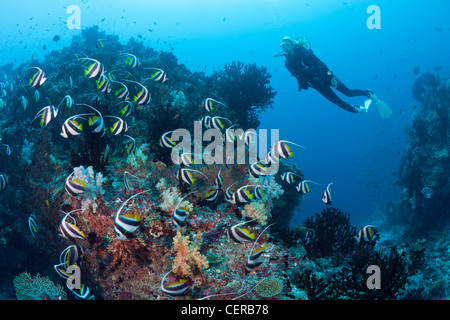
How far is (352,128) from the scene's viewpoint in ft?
331

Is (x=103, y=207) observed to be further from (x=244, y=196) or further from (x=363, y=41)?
(x=363, y=41)

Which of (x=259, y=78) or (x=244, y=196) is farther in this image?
(x=259, y=78)

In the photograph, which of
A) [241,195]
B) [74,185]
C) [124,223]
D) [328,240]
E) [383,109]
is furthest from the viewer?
[383,109]

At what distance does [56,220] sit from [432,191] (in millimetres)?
14712

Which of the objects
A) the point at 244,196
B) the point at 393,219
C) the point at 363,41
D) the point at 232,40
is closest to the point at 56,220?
the point at 244,196

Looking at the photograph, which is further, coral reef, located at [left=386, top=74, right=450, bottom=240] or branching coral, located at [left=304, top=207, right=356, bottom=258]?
coral reef, located at [left=386, top=74, right=450, bottom=240]

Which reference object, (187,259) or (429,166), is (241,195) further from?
(429,166)

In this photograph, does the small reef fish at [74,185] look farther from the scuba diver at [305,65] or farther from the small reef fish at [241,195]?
the scuba diver at [305,65]

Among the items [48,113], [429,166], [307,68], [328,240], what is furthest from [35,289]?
[429,166]

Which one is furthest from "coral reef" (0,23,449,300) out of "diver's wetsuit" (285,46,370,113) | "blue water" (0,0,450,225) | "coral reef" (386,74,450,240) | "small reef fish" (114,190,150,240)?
"blue water" (0,0,450,225)

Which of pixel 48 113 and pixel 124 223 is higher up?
pixel 48 113

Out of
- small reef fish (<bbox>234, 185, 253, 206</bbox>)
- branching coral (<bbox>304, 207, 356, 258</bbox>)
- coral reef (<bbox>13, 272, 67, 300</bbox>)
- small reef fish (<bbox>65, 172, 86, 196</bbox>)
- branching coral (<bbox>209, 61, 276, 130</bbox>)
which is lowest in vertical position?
coral reef (<bbox>13, 272, 67, 300</bbox>)

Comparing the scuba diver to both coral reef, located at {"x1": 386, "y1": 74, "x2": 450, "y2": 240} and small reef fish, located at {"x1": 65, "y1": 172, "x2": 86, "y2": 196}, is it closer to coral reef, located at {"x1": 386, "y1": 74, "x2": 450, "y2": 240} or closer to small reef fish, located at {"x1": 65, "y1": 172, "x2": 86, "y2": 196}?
coral reef, located at {"x1": 386, "y1": 74, "x2": 450, "y2": 240}
